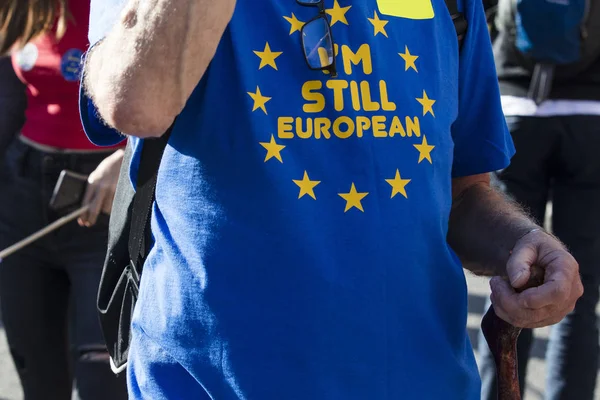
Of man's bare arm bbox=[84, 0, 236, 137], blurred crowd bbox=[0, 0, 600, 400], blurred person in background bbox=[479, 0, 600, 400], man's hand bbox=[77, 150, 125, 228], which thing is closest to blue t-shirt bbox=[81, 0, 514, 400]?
man's bare arm bbox=[84, 0, 236, 137]

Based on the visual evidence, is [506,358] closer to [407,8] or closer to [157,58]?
[407,8]

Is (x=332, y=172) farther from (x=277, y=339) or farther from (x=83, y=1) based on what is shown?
(x=83, y=1)

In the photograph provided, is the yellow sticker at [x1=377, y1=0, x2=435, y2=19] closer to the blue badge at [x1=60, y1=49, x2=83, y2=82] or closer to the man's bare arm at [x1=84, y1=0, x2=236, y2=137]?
the man's bare arm at [x1=84, y1=0, x2=236, y2=137]

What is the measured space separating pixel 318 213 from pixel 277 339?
19 centimetres

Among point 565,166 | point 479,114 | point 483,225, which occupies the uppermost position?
point 479,114

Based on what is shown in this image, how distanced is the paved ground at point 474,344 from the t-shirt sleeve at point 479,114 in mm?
2314

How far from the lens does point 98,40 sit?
1.28 meters

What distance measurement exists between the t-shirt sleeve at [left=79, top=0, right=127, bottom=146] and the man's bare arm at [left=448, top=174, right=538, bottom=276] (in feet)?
2.19

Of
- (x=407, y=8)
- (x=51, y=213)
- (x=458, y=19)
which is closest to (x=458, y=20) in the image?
(x=458, y=19)

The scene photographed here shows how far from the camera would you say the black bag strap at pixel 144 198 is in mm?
1328

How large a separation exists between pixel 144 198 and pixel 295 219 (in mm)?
259

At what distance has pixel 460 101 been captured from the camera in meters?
1.64

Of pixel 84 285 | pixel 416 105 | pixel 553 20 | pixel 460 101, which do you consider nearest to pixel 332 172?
pixel 416 105

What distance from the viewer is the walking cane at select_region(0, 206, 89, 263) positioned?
246 cm
